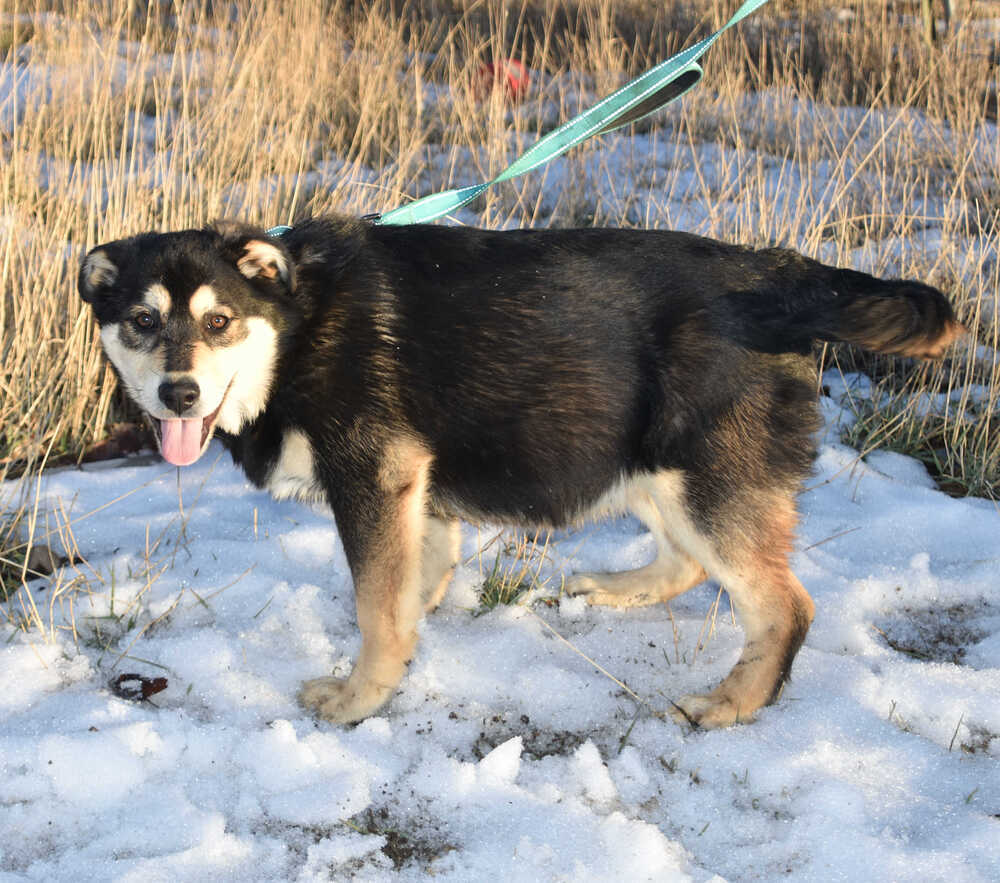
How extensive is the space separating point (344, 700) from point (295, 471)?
705mm

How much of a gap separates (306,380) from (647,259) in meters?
1.08

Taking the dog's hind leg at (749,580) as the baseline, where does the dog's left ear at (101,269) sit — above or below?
above

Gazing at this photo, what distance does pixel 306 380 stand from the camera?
294 cm

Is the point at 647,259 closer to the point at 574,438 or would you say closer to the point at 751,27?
the point at 574,438

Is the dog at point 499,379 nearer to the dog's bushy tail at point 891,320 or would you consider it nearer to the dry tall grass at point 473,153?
the dog's bushy tail at point 891,320

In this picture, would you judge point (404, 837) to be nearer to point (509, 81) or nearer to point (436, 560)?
point (436, 560)

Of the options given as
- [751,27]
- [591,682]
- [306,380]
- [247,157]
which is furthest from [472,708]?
[751,27]

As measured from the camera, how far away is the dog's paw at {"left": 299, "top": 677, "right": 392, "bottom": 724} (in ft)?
9.64

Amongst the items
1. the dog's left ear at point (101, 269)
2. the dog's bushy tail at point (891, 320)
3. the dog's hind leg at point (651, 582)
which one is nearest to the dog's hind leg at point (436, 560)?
the dog's hind leg at point (651, 582)

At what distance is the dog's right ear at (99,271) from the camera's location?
2955 mm

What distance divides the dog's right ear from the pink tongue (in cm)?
47

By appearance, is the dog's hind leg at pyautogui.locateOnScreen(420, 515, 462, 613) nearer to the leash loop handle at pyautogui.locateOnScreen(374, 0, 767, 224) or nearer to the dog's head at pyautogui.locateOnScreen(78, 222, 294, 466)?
the dog's head at pyautogui.locateOnScreen(78, 222, 294, 466)

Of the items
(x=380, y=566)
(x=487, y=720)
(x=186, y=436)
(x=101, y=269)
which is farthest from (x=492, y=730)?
(x=101, y=269)

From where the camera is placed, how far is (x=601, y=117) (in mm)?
3498
